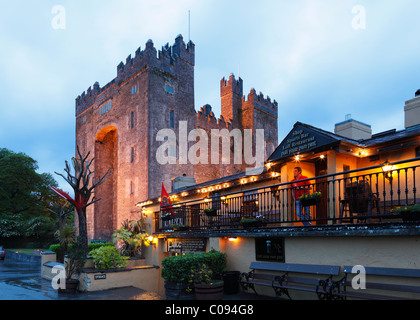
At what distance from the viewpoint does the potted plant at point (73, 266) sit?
521 inches

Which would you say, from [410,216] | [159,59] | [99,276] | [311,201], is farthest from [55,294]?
[159,59]

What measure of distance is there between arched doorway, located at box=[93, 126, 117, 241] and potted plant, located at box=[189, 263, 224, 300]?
27670mm

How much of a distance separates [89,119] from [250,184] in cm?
2980

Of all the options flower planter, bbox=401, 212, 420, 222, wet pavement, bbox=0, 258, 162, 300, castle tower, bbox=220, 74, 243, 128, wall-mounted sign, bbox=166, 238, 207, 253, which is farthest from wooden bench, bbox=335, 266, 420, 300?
castle tower, bbox=220, 74, 243, 128

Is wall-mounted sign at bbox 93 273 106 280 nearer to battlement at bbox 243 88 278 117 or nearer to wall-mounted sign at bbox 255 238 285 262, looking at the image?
wall-mounted sign at bbox 255 238 285 262

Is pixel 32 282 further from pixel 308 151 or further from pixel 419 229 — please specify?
pixel 419 229

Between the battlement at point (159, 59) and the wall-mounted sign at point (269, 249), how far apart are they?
24.6 m

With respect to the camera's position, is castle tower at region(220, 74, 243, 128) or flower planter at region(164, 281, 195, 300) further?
castle tower at region(220, 74, 243, 128)

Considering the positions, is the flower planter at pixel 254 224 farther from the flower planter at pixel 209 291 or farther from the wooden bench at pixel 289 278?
the flower planter at pixel 209 291

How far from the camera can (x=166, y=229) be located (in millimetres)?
16922

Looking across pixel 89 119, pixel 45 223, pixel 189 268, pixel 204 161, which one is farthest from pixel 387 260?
pixel 45 223

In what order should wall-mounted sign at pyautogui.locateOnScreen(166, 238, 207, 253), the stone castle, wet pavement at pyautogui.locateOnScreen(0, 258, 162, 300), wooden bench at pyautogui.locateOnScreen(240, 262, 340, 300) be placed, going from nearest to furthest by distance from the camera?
1. wooden bench at pyautogui.locateOnScreen(240, 262, 340, 300)
2. wet pavement at pyautogui.locateOnScreen(0, 258, 162, 300)
3. wall-mounted sign at pyautogui.locateOnScreen(166, 238, 207, 253)
4. the stone castle

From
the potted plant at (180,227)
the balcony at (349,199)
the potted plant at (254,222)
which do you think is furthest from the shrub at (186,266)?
the potted plant at (180,227)

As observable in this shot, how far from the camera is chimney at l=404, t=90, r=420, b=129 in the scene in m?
10.9
